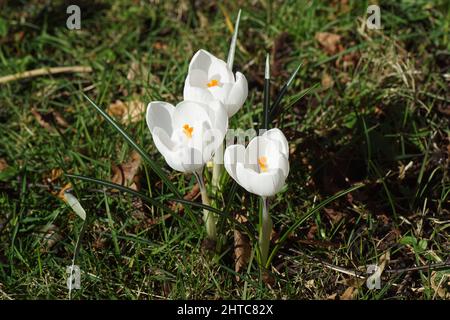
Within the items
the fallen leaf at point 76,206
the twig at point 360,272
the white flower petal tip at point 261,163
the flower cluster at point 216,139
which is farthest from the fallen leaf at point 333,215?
the fallen leaf at point 76,206

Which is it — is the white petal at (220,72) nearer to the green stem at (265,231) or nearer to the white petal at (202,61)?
the white petal at (202,61)

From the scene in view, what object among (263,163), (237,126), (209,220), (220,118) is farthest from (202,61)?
(237,126)

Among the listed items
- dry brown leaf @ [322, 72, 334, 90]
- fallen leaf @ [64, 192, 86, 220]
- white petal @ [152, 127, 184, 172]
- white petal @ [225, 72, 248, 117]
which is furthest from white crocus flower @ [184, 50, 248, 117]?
dry brown leaf @ [322, 72, 334, 90]

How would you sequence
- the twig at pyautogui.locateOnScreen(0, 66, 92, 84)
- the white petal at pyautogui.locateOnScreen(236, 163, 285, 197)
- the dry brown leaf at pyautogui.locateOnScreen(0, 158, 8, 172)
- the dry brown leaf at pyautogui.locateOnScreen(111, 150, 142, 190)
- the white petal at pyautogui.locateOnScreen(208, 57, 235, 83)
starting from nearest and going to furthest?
the white petal at pyautogui.locateOnScreen(236, 163, 285, 197)
the white petal at pyautogui.locateOnScreen(208, 57, 235, 83)
the dry brown leaf at pyautogui.locateOnScreen(111, 150, 142, 190)
the dry brown leaf at pyautogui.locateOnScreen(0, 158, 8, 172)
the twig at pyautogui.locateOnScreen(0, 66, 92, 84)

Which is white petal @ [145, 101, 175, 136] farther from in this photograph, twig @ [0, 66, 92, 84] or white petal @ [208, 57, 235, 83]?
twig @ [0, 66, 92, 84]

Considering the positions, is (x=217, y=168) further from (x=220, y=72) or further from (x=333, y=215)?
(x=333, y=215)

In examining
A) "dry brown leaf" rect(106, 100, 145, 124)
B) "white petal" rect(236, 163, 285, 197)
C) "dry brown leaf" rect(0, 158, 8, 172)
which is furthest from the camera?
"dry brown leaf" rect(106, 100, 145, 124)

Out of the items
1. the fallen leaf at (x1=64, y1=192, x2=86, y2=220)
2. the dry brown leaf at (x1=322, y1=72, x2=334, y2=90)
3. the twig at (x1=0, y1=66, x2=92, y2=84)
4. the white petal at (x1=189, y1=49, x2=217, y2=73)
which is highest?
the twig at (x1=0, y1=66, x2=92, y2=84)
